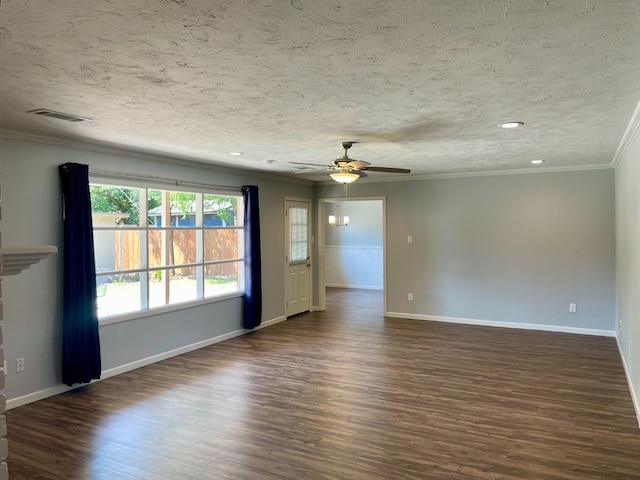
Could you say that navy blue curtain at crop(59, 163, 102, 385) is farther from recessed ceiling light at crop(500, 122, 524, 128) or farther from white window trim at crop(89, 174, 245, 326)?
recessed ceiling light at crop(500, 122, 524, 128)

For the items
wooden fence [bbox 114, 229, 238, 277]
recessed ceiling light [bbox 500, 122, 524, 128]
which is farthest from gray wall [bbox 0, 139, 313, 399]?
recessed ceiling light [bbox 500, 122, 524, 128]

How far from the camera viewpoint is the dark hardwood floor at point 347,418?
9.67 feet

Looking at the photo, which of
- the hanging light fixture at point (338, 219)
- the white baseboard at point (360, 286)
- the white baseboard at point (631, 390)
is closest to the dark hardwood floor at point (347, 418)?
the white baseboard at point (631, 390)

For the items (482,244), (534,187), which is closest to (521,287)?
(482,244)

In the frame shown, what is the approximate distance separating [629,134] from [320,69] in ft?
9.93

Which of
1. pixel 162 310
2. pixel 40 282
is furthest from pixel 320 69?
pixel 162 310

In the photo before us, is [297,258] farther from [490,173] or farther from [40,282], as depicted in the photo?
[40,282]

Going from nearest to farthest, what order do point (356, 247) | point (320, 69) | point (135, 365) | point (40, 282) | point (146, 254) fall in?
point (320, 69) → point (40, 282) → point (135, 365) → point (146, 254) → point (356, 247)

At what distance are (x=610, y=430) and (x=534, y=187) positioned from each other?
13.2 feet

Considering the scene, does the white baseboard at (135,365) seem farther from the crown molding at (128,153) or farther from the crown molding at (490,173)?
the crown molding at (490,173)

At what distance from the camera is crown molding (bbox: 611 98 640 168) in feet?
10.9

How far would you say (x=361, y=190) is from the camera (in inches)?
316

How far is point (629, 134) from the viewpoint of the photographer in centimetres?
393

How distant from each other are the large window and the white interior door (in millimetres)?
1213
